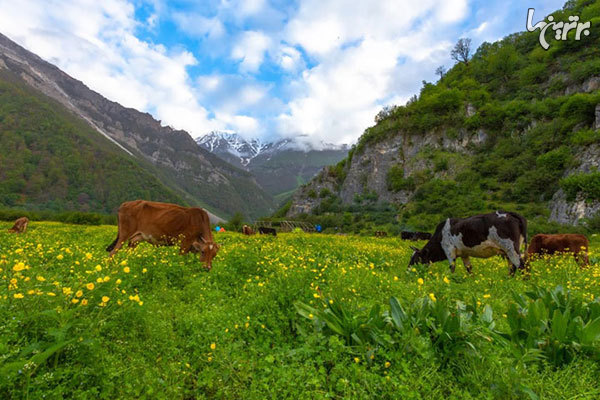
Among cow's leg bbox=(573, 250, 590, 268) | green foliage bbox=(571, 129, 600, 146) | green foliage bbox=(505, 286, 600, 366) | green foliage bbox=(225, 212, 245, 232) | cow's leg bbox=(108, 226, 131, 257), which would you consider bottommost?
green foliage bbox=(225, 212, 245, 232)

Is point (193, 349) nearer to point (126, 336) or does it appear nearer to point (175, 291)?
point (126, 336)

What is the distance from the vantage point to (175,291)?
19.5 feet

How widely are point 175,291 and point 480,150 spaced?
73.4 meters

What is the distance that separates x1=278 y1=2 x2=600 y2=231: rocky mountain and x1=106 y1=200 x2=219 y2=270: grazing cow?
32587 mm

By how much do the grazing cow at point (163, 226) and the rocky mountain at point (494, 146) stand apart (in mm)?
32587

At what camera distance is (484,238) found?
955cm

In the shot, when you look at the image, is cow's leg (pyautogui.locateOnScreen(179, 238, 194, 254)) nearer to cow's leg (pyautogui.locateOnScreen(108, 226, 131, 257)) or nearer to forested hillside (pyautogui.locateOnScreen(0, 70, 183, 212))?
cow's leg (pyautogui.locateOnScreen(108, 226, 131, 257))

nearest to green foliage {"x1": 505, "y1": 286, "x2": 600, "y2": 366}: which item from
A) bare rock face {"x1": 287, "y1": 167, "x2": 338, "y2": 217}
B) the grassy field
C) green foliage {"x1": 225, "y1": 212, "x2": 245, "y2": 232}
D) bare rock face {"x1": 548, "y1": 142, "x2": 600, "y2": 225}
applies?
the grassy field

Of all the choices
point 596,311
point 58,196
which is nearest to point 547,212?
point 596,311

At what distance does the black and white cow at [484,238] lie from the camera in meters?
9.16

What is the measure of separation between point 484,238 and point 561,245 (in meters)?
5.07

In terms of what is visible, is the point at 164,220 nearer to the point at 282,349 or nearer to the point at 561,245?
the point at 282,349

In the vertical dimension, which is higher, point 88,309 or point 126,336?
point 88,309

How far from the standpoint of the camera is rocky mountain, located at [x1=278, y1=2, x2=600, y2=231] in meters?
39.6
